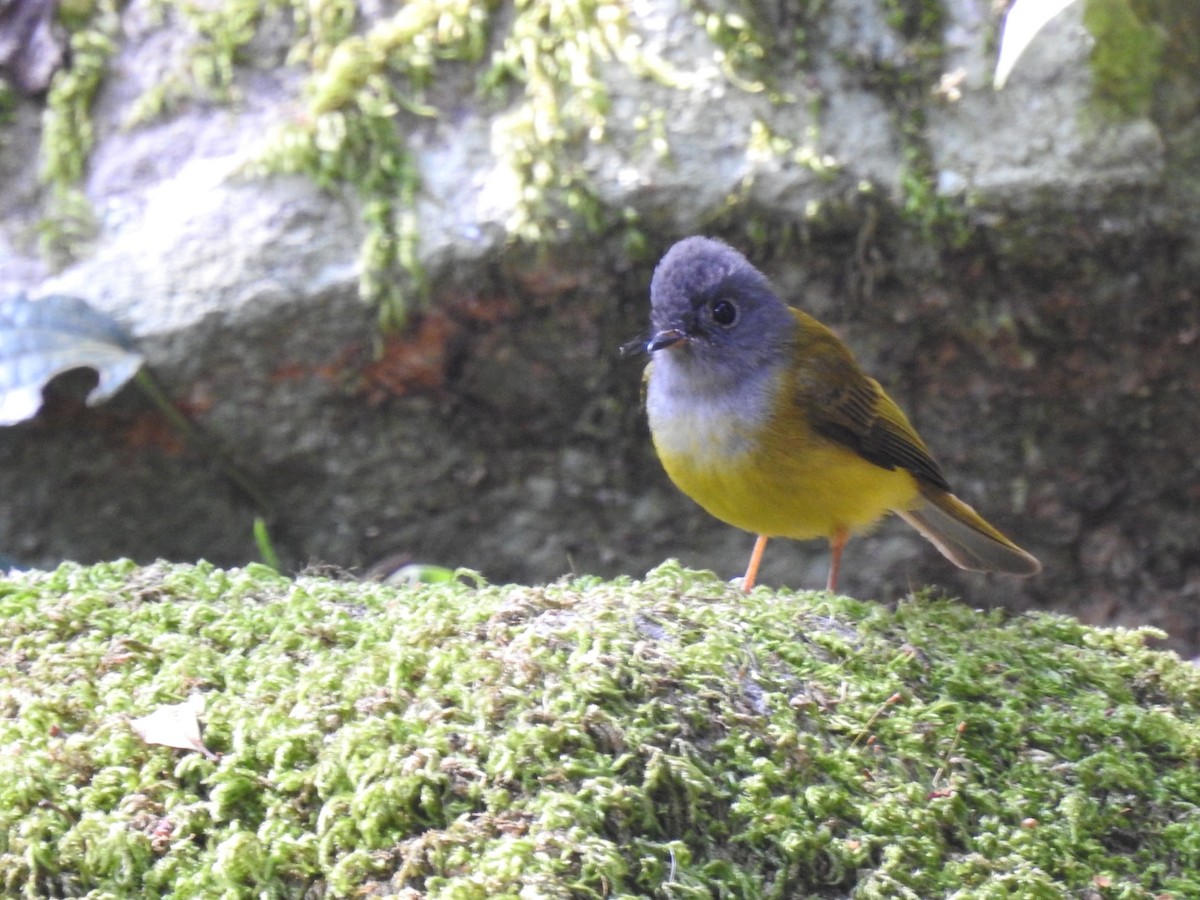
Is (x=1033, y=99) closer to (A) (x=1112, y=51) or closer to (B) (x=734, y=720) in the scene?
(A) (x=1112, y=51)

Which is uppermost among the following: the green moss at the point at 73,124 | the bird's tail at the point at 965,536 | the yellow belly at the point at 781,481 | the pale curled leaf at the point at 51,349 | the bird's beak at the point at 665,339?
the green moss at the point at 73,124

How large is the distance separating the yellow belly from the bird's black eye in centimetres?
42

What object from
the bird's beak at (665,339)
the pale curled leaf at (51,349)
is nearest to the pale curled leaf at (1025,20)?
the bird's beak at (665,339)

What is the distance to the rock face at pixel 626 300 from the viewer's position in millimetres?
4684

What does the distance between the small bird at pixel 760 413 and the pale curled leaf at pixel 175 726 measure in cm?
187

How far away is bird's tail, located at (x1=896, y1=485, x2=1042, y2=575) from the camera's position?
4172 millimetres

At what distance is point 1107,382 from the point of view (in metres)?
5.05

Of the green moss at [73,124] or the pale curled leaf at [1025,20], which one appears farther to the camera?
the green moss at [73,124]

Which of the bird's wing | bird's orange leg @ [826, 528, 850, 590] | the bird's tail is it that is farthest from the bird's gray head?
the bird's tail

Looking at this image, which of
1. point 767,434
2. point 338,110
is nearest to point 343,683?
point 767,434

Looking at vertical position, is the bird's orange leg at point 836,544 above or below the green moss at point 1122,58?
below

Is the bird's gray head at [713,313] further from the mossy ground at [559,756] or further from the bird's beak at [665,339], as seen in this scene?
the mossy ground at [559,756]

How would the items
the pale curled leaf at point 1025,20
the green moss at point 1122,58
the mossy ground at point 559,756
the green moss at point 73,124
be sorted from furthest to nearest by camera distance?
1. the green moss at point 73,124
2. the green moss at point 1122,58
3. the pale curled leaf at point 1025,20
4. the mossy ground at point 559,756

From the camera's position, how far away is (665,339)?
3.71m
